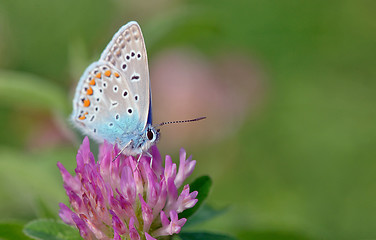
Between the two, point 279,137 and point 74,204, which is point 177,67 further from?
point 74,204

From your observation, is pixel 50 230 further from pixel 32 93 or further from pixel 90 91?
pixel 32 93

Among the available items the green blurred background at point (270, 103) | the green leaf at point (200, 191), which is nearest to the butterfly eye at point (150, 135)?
the green leaf at point (200, 191)

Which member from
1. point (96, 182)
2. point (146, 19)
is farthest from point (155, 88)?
point (96, 182)

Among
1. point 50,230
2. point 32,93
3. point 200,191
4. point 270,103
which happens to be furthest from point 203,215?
point 270,103

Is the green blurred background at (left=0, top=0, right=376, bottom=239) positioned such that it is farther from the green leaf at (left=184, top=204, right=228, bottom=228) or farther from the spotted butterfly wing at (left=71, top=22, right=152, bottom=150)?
the green leaf at (left=184, top=204, right=228, bottom=228)

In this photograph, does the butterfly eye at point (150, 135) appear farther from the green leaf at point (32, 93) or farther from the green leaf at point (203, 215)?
the green leaf at point (32, 93)

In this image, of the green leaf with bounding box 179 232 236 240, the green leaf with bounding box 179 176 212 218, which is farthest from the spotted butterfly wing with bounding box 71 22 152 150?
the green leaf with bounding box 179 232 236 240
